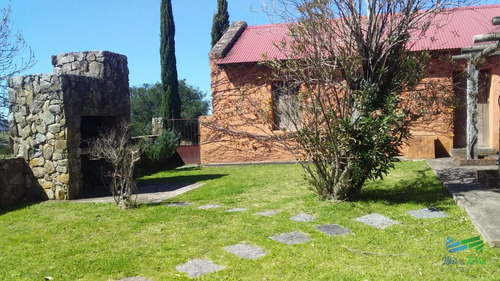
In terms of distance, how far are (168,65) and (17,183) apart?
37.7 ft

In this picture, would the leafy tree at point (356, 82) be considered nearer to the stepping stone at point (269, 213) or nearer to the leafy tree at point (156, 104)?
the stepping stone at point (269, 213)

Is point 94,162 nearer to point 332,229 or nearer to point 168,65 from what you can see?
point 332,229

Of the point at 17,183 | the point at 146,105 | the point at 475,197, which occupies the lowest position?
the point at 475,197

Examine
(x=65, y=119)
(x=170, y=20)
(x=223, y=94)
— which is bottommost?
(x=65, y=119)

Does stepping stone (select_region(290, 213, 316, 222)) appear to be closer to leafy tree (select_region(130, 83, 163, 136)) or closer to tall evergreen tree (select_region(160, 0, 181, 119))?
tall evergreen tree (select_region(160, 0, 181, 119))

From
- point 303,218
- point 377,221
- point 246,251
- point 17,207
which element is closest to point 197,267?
point 246,251

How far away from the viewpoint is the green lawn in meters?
4.05

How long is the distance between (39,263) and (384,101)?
529 cm

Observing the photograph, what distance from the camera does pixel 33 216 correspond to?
719 cm

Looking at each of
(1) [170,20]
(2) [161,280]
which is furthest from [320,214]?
(1) [170,20]

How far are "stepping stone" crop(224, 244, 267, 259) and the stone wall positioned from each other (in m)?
5.61

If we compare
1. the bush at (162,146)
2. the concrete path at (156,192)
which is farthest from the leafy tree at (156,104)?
the concrete path at (156,192)

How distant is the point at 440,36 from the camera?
12555mm

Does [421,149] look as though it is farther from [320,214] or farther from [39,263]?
[39,263]
